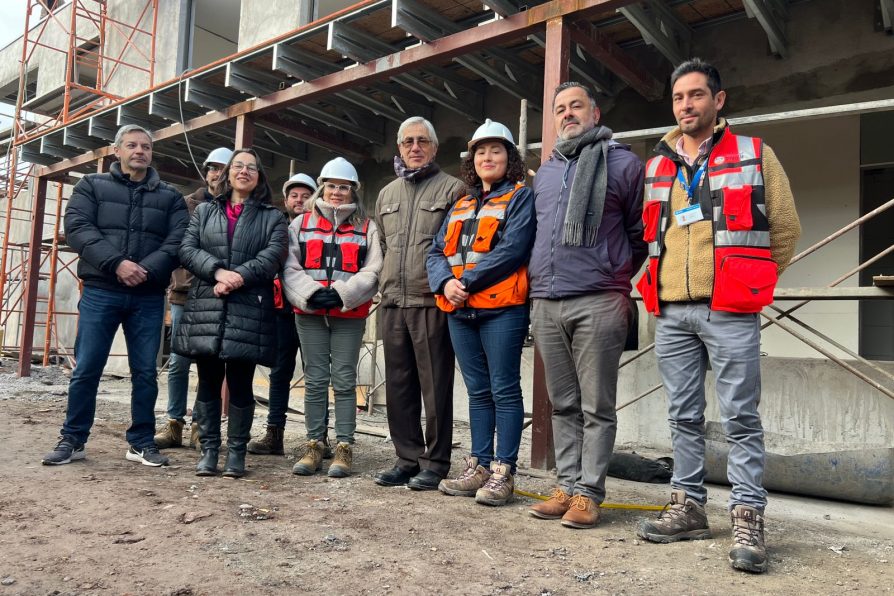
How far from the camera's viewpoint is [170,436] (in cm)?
518

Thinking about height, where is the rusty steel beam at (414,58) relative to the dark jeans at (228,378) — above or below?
above

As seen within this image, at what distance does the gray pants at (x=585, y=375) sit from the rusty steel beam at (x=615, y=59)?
269 centimetres

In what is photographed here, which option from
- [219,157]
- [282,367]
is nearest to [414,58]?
[219,157]

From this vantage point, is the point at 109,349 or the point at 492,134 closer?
the point at 492,134

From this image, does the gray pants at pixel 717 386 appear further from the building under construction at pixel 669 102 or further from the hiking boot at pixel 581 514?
the building under construction at pixel 669 102

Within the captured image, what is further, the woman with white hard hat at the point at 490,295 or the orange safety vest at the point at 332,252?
the orange safety vest at the point at 332,252

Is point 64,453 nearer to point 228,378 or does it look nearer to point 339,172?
point 228,378

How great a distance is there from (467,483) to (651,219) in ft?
5.55

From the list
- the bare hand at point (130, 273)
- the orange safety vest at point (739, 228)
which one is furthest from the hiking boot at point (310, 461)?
the orange safety vest at point (739, 228)

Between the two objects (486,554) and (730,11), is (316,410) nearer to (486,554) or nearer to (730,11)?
(486,554)

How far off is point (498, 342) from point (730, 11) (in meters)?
4.44

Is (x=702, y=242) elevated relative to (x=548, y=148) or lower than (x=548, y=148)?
lower

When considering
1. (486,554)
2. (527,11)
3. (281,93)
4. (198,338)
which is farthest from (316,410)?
(281,93)

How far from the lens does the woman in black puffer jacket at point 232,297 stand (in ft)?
13.3
